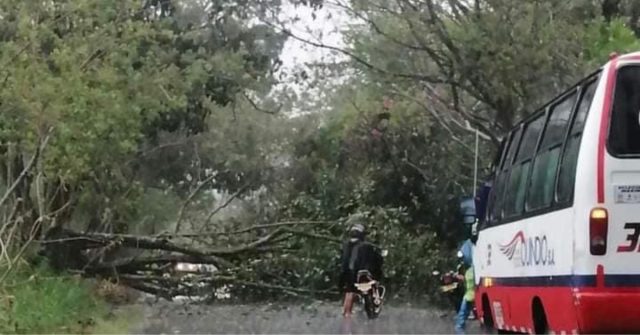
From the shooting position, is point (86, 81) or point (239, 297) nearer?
point (86, 81)

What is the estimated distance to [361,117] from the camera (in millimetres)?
31250

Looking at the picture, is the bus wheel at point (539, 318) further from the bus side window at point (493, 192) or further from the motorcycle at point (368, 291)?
the motorcycle at point (368, 291)

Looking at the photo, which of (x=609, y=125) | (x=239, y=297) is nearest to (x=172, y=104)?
(x=239, y=297)

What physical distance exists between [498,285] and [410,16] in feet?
33.1

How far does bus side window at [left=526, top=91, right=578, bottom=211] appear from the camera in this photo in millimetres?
11172

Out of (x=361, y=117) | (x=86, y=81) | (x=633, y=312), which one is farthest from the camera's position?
(x=361, y=117)

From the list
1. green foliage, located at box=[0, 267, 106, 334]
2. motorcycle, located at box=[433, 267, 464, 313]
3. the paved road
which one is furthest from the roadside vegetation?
the paved road

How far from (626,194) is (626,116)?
27.8 inches

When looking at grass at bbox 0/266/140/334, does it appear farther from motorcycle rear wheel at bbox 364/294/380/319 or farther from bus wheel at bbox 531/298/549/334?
bus wheel at bbox 531/298/549/334

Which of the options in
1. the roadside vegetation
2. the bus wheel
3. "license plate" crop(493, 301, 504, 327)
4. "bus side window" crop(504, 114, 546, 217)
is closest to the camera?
the bus wheel

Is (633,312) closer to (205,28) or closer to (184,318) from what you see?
(184,318)

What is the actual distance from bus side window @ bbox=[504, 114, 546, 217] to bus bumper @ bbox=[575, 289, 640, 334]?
9.86ft

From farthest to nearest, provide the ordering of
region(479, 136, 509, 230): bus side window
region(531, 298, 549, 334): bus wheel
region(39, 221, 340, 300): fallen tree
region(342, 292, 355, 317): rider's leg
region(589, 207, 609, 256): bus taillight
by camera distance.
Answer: region(39, 221, 340, 300): fallen tree
region(342, 292, 355, 317): rider's leg
region(479, 136, 509, 230): bus side window
region(531, 298, 549, 334): bus wheel
region(589, 207, 609, 256): bus taillight

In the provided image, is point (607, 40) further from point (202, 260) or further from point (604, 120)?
point (202, 260)
